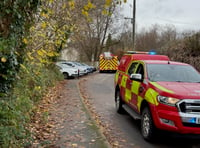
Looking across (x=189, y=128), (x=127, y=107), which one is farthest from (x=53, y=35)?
(x=189, y=128)

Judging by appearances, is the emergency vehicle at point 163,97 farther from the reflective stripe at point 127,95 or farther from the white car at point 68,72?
the white car at point 68,72

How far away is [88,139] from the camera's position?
5637mm

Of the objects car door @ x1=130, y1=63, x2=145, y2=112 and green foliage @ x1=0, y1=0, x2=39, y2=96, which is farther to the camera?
car door @ x1=130, y1=63, x2=145, y2=112

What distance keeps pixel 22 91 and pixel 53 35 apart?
378 centimetres

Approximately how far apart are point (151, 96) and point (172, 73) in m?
1.45

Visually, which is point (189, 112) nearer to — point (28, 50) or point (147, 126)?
point (147, 126)

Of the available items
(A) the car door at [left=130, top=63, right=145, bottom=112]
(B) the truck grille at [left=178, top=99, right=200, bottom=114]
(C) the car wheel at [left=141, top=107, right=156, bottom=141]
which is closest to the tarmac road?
(C) the car wheel at [left=141, top=107, right=156, bottom=141]

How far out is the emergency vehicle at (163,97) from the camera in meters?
5.04

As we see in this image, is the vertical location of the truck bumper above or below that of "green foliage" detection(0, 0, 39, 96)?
below

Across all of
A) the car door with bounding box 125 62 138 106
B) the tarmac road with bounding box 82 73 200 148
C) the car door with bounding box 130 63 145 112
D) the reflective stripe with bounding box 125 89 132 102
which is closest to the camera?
the tarmac road with bounding box 82 73 200 148

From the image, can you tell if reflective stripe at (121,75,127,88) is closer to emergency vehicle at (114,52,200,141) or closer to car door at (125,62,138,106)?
emergency vehicle at (114,52,200,141)

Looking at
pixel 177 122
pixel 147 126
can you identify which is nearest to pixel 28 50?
pixel 147 126

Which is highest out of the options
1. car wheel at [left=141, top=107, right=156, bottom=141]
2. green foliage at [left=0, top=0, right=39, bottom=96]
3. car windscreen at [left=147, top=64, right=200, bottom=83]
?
green foliage at [left=0, top=0, right=39, bottom=96]

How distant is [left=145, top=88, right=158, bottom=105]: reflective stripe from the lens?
17.8 feet
